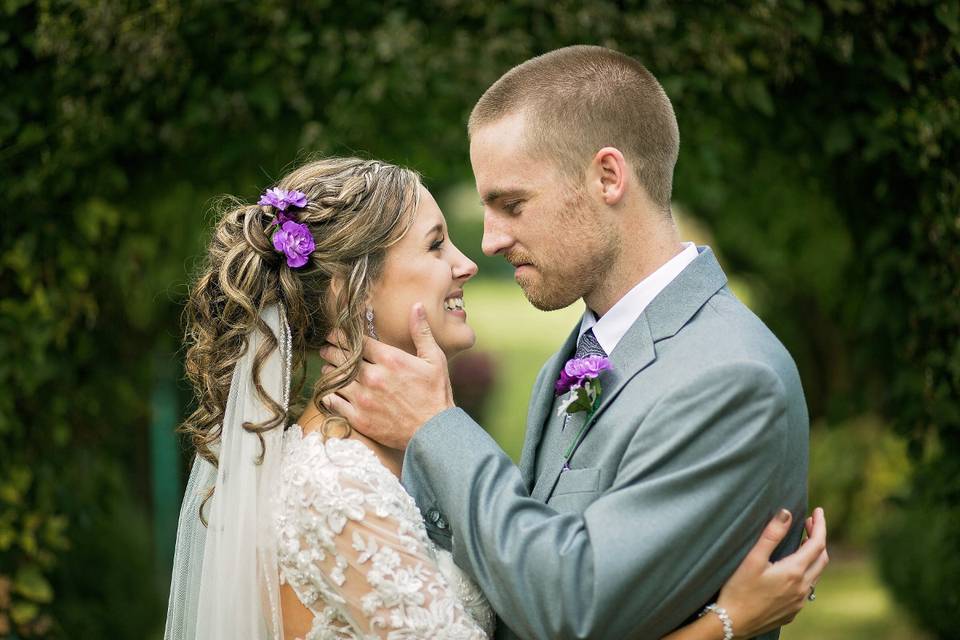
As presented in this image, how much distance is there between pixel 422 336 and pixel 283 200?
0.55 m

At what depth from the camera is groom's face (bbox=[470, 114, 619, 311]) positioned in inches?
116

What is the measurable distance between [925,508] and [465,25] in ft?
9.54

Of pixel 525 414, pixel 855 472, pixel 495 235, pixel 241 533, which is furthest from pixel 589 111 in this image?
pixel 525 414

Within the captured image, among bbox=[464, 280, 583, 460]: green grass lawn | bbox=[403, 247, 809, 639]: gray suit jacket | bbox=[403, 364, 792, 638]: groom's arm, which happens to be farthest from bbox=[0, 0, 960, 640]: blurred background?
bbox=[464, 280, 583, 460]: green grass lawn

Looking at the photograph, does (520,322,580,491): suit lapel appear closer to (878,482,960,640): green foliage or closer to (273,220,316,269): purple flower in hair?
(273,220,316,269): purple flower in hair

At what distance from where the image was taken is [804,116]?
4676 millimetres

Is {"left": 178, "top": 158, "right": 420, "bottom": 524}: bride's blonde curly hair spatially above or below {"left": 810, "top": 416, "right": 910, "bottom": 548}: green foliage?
above

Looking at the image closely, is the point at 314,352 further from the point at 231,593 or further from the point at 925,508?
the point at 925,508

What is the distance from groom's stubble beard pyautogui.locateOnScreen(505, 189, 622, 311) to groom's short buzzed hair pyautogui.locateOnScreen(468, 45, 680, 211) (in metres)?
0.11

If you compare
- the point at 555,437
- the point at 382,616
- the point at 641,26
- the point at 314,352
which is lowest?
the point at 382,616

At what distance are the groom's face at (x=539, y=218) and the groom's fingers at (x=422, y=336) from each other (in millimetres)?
285

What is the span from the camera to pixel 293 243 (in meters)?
3.10

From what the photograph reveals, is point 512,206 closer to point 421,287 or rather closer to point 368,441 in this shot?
point 421,287

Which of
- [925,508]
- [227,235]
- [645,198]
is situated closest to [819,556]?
[645,198]
